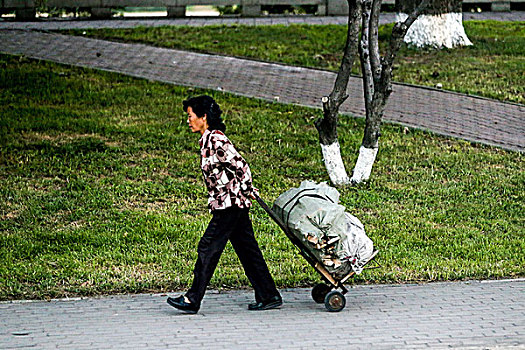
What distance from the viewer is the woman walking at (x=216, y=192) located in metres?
5.86

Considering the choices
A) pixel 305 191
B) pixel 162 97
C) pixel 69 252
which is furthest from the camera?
pixel 162 97

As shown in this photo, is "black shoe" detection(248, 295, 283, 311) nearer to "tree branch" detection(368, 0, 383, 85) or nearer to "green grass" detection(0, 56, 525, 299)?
"green grass" detection(0, 56, 525, 299)

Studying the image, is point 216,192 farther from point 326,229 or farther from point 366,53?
point 366,53

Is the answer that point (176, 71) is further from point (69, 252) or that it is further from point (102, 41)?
point (69, 252)

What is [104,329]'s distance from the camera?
5.67 metres

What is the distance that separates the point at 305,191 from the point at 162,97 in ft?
23.1

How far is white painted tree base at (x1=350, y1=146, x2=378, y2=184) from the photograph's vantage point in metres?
9.48

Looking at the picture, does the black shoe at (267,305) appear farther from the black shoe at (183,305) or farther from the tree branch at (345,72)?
the tree branch at (345,72)

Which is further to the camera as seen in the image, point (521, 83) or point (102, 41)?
point (102, 41)

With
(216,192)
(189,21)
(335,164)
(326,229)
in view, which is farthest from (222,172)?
(189,21)

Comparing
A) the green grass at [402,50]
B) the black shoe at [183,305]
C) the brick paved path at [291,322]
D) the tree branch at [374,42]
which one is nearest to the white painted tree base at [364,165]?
the tree branch at [374,42]

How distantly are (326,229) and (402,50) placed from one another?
10.6 m

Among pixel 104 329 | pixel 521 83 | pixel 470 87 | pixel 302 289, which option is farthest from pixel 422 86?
pixel 104 329

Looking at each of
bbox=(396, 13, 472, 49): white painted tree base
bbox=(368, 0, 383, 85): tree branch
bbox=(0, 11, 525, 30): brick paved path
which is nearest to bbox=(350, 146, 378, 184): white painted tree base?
bbox=(368, 0, 383, 85): tree branch
